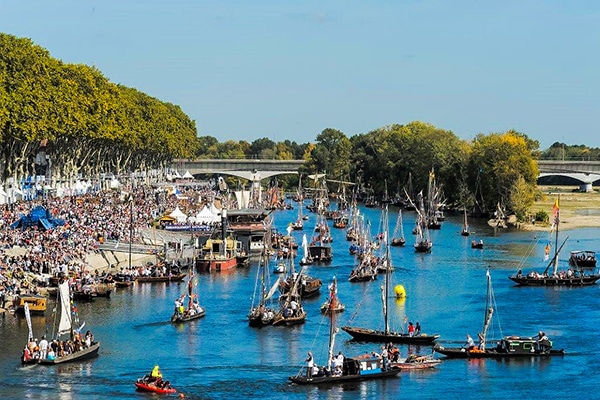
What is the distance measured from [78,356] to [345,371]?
1726 cm

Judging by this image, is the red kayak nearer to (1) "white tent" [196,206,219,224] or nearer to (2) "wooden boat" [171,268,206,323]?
(2) "wooden boat" [171,268,206,323]

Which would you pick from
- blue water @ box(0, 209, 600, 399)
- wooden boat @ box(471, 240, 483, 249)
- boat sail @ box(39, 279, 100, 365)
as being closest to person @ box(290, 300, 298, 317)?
blue water @ box(0, 209, 600, 399)

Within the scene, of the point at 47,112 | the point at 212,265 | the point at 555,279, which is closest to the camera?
the point at 555,279

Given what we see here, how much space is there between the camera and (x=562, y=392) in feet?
262

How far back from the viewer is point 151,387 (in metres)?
77.4

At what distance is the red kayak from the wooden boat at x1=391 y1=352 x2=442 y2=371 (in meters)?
14.6

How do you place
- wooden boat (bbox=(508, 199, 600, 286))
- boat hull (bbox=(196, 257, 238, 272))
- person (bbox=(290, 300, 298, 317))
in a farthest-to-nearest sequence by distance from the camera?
1. boat hull (bbox=(196, 257, 238, 272))
2. wooden boat (bbox=(508, 199, 600, 286))
3. person (bbox=(290, 300, 298, 317))

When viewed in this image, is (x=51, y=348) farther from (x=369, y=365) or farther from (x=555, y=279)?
(x=555, y=279)

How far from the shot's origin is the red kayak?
77.2 meters

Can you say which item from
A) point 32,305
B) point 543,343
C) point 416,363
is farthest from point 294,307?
point 543,343

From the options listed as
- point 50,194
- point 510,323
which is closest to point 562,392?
point 510,323

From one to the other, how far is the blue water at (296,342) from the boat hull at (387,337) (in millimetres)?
735

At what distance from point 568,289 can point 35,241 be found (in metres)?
48.3

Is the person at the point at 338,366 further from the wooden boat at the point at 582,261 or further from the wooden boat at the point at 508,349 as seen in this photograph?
the wooden boat at the point at 582,261
